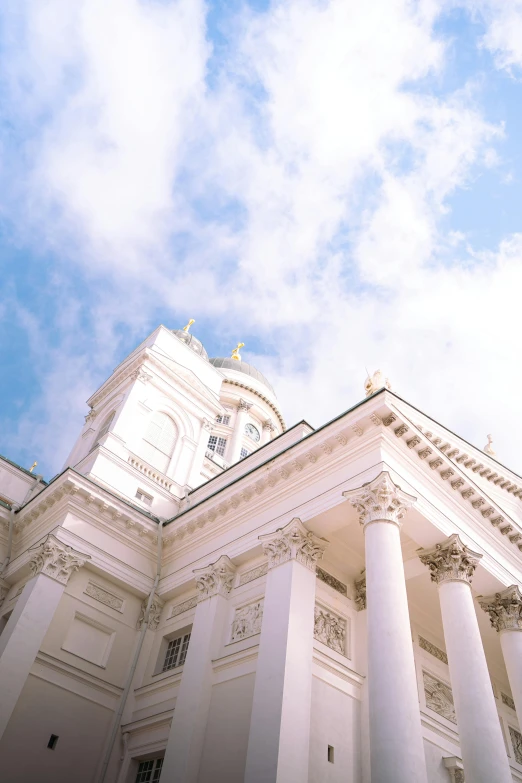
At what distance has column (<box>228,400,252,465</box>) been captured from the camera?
3584 centimetres

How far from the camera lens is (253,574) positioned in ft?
50.7

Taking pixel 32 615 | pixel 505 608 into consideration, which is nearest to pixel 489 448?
pixel 505 608

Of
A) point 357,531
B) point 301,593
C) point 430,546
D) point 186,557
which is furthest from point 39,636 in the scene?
point 430,546

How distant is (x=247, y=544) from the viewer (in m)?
15.9

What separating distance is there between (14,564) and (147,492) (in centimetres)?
483

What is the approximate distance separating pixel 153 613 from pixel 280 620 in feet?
21.0

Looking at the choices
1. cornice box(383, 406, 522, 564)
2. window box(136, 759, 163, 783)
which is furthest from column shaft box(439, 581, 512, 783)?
window box(136, 759, 163, 783)

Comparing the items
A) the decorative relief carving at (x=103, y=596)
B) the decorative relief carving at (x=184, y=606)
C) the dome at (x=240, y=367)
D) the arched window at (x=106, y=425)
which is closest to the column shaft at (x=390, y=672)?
the decorative relief carving at (x=184, y=606)

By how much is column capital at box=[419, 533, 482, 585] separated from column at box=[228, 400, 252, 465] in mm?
20942

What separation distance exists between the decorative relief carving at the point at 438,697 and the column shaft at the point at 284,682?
5.03 m

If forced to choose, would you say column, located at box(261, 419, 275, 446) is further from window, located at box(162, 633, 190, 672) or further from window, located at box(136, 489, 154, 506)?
window, located at box(162, 633, 190, 672)

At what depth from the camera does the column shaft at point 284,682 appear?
36.0ft

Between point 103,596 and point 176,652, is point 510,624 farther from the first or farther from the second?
point 103,596

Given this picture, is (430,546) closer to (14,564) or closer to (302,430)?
(302,430)
